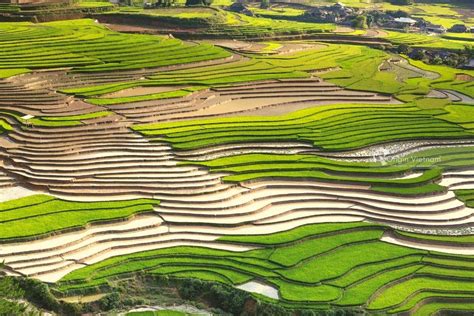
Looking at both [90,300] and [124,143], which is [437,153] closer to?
[124,143]

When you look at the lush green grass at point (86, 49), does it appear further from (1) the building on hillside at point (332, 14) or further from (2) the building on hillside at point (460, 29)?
(2) the building on hillside at point (460, 29)

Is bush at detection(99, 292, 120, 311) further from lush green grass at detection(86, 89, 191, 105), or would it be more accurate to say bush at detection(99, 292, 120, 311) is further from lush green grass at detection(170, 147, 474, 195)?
lush green grass at detection(86, 89, 191, 105)

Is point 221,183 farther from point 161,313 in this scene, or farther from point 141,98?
point 141,98

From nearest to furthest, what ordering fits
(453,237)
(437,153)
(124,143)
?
(453,237) < (124,143) < (437,153)

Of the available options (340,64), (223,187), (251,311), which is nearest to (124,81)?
(223,187)

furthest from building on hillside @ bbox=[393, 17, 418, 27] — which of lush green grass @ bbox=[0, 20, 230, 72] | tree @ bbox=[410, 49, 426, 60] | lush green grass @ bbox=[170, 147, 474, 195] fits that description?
lush green grass @ bbox=[170, 147, 474, 195]

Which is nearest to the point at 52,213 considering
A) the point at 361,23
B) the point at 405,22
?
the point at 361,23
